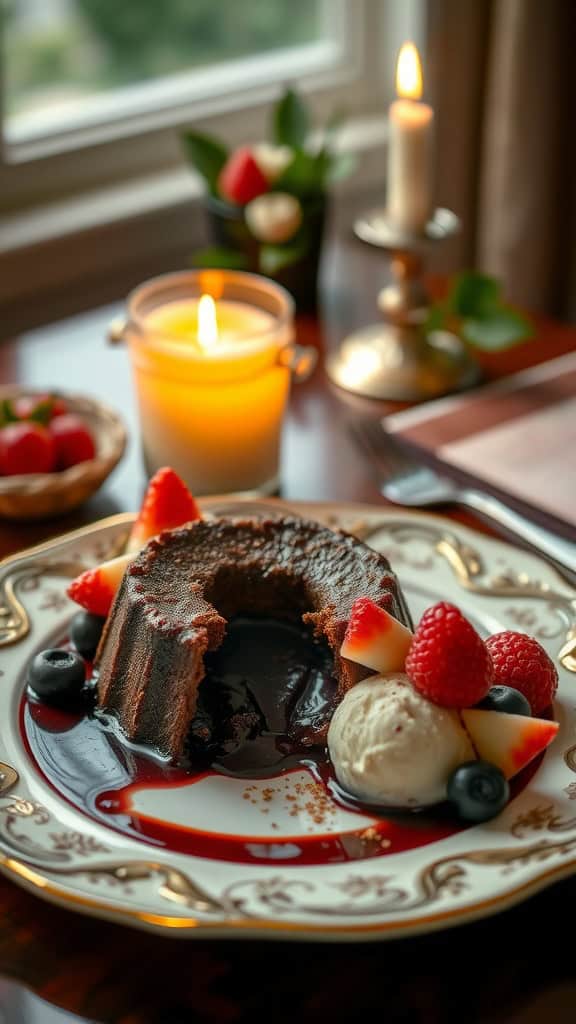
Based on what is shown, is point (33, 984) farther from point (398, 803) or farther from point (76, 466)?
point (76, 466)

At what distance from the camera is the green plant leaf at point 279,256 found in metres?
1.97

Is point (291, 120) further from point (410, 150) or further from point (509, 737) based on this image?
point (509, 737)

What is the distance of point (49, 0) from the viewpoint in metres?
2.43

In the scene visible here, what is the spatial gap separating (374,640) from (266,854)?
20 cm

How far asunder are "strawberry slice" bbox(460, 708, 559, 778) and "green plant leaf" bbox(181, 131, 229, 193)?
1.33 m

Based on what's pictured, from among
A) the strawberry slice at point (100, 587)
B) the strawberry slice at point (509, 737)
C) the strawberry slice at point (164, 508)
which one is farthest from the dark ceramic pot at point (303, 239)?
the strawberry slice at point (509, 737)

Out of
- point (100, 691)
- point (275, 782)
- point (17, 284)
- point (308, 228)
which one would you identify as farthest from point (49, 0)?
point (275, 782)

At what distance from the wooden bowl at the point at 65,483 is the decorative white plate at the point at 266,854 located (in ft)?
0.83

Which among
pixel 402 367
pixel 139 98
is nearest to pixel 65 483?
pixel 402 367

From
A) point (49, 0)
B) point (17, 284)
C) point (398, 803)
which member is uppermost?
point (49, 0)

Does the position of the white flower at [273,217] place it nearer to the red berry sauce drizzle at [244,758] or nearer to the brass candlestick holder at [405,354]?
the brass candlestick holder at [405,354]

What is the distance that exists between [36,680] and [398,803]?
1.17ft

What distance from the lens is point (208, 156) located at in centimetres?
208

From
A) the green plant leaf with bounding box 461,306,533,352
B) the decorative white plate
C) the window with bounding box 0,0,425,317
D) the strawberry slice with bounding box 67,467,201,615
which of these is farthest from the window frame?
the decorative white plate
